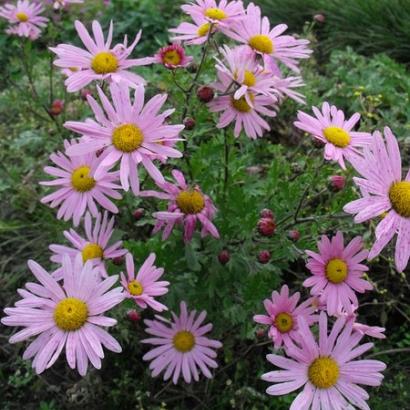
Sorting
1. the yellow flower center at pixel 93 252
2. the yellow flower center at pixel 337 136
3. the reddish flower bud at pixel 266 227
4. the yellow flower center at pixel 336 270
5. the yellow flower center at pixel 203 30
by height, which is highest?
the yellow flower center at pixel 203 30

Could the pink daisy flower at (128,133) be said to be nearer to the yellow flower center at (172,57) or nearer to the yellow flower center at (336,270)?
the yellow flower center at (172,57)

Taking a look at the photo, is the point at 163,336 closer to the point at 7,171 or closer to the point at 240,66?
the point at 240,66

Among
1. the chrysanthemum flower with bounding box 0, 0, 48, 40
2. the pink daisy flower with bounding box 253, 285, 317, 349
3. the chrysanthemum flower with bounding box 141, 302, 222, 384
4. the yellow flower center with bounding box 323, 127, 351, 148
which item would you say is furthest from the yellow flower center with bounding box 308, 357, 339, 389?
the chrysanthemum flower with bounding box 0, 0, 48, 40

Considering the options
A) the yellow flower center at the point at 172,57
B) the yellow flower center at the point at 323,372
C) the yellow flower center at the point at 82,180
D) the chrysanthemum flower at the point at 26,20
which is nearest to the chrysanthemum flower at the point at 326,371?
the yellow flower center at the point at 323,372

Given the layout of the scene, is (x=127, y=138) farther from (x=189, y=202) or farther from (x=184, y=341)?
(x=184, y=341)

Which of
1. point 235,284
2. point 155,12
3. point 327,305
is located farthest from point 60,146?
point 155,12

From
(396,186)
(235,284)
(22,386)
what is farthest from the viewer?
(22,386)

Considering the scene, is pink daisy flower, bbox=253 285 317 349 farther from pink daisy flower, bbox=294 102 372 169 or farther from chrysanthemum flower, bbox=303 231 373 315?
pink daisy flower, bbox=294 102 372 169
